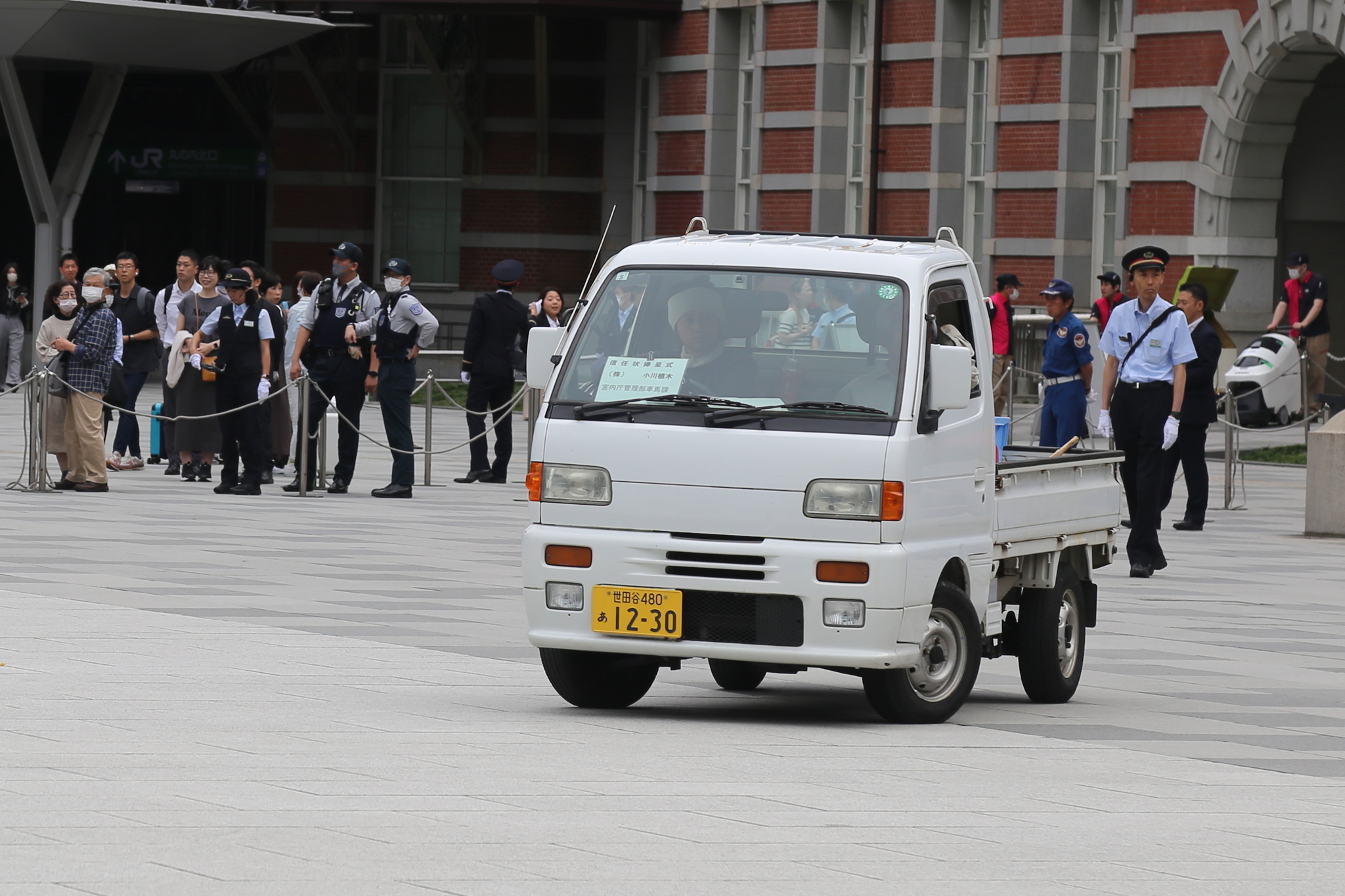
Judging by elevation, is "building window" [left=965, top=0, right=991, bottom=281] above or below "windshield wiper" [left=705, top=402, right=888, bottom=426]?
above

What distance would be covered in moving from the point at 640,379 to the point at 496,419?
12.8 meters

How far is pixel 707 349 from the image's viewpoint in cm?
886

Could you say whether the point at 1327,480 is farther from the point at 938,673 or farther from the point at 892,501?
the point at 892,501

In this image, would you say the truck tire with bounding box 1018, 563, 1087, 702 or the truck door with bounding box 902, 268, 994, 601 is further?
the truck tire with bounding box 1018, 563, 1087, 702

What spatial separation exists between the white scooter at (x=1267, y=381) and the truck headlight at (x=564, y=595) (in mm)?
19683

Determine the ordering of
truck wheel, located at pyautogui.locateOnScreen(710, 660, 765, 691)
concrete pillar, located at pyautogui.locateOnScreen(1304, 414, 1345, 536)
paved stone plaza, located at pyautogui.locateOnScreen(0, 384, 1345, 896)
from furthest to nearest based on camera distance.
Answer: concrete pillar, located at pyautogui.locateOnScreen(1304, 414, 1345, 536) → truck wheel, located at pyautogui.locateOnScreen(710, 660, 765, 691) → paved stone plaza, located at pyautogui.locateOnScreen(0, 384, 1345, 896)

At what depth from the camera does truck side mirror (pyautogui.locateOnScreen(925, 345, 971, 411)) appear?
8.50m

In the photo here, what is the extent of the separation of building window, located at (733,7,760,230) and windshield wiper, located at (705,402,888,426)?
2897 centimetres

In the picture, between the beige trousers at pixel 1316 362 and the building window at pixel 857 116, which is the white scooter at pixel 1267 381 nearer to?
the beige trousers at pixel 1316 362

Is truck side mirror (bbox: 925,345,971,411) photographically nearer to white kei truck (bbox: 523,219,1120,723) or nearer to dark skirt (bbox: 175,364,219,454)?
white kei truck (bbox: 523,219,1120,723)

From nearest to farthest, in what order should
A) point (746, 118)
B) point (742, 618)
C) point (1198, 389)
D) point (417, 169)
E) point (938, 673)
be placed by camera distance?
point (742, 618), point (938, 673), point (1198, 389), point (746, 118), point (417, 169)

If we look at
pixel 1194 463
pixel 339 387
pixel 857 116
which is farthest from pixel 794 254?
pixel 857 116

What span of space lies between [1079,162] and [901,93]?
3876mm

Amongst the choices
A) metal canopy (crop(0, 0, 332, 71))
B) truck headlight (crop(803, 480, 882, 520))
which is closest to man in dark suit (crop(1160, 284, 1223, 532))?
truck headlight (crop(803, 480, 882, 520))
